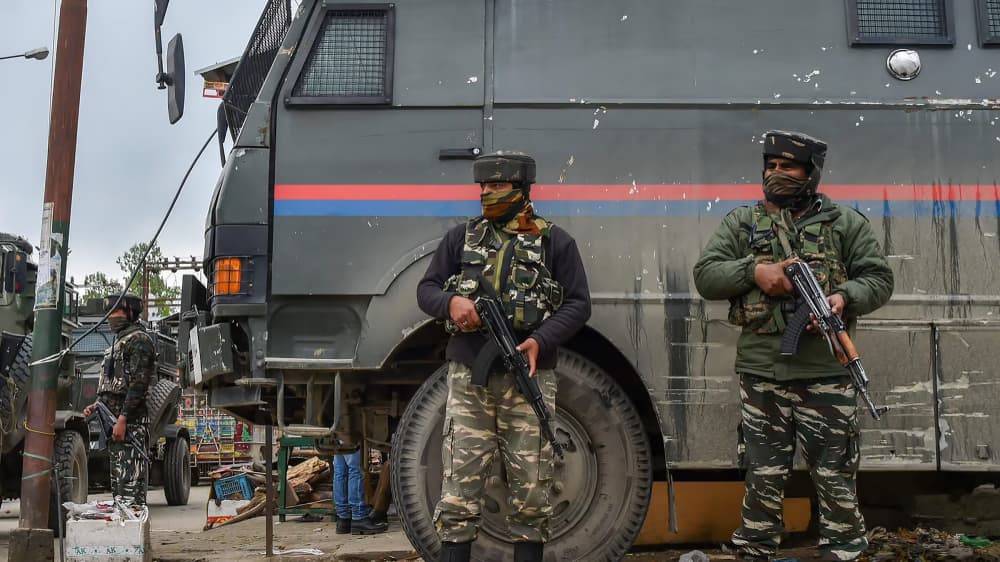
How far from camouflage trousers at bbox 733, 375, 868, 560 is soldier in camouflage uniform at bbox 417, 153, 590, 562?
2.77ft

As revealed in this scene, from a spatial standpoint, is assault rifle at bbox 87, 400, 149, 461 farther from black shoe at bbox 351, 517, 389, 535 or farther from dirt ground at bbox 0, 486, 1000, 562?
black shoe at bbox 351, 517, 389, 535

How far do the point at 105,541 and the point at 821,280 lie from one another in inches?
Result: 155

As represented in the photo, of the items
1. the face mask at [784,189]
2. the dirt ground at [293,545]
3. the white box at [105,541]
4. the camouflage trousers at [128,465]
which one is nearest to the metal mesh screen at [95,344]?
the dirt ground at [293,545]

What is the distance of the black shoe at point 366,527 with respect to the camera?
8.32 metres

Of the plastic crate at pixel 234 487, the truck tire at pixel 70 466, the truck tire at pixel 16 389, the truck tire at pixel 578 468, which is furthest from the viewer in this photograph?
the plastic crate at pixel 234 487

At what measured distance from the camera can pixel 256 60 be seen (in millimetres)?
5523

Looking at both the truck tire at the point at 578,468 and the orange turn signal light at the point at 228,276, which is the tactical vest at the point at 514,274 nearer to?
the truck tire at the point at 578,468

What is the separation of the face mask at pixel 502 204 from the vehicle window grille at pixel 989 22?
2356 millimetres

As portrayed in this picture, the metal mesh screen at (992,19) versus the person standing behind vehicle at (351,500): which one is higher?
the metal mesh screen at (992,19)

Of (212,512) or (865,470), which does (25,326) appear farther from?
(865,470)

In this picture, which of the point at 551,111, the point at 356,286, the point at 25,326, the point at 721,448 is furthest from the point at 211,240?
the point at 25,326

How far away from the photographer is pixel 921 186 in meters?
4.79

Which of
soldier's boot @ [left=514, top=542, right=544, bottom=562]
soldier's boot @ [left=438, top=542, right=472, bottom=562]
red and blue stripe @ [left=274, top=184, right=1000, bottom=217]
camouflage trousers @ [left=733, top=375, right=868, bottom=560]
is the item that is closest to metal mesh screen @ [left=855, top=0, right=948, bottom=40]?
red and blue stripe @ [left=274, top=184, right=1000, bottom=217]

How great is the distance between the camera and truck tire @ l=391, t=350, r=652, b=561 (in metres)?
4.73
